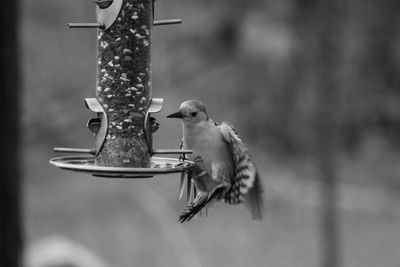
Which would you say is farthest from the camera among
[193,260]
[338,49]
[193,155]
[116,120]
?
[193,260]

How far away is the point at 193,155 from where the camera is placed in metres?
5.30

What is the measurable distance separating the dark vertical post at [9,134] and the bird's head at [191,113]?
1.15 m

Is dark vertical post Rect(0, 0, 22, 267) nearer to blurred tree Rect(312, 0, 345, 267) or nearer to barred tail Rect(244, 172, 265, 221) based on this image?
barred tail Rect(244, 172, 265, 221)

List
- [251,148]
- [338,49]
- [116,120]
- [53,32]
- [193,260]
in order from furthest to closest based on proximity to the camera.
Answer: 1. [251,148]
2. [193,260]
3. [53,32]
4. [338,49]
5. [116,120]

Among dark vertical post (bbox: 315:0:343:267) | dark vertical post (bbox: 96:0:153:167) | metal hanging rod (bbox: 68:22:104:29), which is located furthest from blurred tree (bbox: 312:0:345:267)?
metal hanging rod (bbox: 68:22:104:29)

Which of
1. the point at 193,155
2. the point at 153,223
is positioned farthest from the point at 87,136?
the point at 193,155

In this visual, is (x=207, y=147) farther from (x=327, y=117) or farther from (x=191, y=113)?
(x=327, y=117)

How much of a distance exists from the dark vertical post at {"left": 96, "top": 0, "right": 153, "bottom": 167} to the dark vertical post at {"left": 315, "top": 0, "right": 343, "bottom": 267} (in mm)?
Answer: 3238

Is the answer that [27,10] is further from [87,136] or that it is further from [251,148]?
[251,148]

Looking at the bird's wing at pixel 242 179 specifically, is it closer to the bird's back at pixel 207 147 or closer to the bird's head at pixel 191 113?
the bird's back at pixel 207 147

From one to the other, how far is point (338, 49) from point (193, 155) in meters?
3.77

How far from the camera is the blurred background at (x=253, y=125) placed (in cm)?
884

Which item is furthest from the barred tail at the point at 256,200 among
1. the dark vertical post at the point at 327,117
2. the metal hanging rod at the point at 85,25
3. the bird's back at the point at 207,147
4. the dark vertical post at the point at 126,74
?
the dark vertical post at the point at 327,117

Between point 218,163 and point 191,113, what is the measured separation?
1.37 ft
